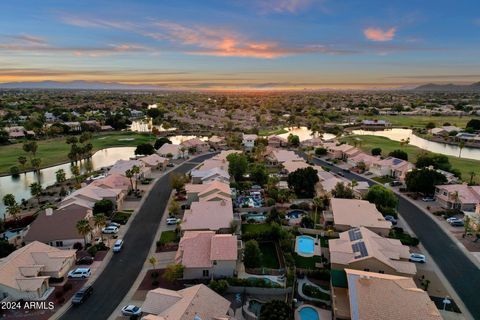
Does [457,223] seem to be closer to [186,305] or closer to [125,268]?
[186,305]

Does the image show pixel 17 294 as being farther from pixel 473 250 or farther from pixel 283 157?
pixel 283 157

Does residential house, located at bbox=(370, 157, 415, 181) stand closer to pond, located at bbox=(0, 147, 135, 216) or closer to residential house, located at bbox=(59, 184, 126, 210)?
residential house, located at bbox=(59, 184, 126, 210)

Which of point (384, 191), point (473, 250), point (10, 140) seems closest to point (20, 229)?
point (384, 191)

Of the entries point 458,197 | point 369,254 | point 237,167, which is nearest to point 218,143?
point 237,167

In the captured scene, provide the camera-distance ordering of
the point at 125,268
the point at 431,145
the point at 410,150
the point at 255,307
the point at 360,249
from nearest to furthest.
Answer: the point at 255,307
the point at 360,249
the point at 125,268
the point at 410,150
the point at 431,145

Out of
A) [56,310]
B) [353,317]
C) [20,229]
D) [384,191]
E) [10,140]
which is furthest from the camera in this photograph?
[10,140]

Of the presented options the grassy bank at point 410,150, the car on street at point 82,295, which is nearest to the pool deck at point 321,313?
the car on street at point 82,295
